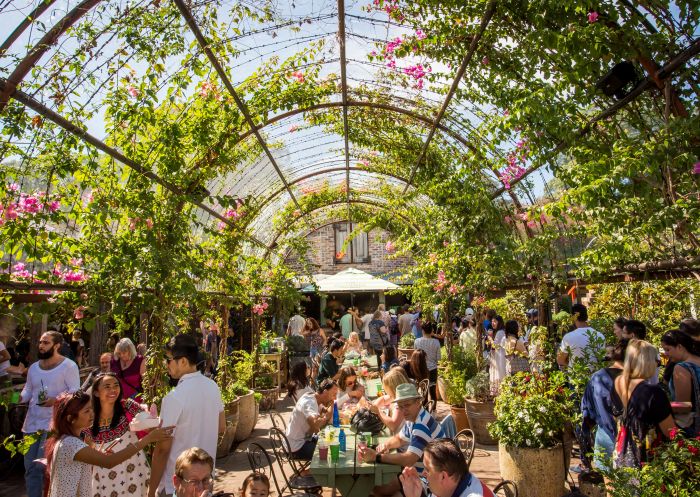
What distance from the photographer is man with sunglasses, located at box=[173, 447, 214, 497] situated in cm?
296

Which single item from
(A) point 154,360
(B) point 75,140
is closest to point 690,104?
(B) point 75,140

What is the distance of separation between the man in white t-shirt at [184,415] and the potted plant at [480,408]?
163 inches

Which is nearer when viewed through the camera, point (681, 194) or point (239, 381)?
point (681, 194)

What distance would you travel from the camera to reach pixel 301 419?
532 centimetres

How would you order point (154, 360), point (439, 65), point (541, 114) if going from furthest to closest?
point (439, 65), point (154, 360), point (541, 114)

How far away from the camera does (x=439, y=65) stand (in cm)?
626

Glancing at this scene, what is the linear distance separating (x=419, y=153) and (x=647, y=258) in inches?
191

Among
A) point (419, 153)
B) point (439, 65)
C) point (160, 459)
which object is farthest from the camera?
point (419, 153)

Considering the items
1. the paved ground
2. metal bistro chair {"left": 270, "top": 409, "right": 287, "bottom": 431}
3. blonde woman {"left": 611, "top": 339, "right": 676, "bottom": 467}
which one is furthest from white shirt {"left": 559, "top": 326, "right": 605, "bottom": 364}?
metal bistro chair {"left": 270, "top": 409, "right": 287, "bottom": 431}

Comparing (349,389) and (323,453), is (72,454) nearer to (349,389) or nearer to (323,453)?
(323,453)

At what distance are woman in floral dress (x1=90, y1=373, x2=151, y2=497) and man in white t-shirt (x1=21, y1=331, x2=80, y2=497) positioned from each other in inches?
57.1

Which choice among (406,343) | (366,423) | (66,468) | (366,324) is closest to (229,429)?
(366,423)

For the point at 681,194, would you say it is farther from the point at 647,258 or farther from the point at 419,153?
the point at 419,153

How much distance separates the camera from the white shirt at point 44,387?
4.68 metres
